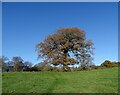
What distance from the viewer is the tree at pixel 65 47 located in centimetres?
3947

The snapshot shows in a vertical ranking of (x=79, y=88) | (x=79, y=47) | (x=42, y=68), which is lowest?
(x=79, y=88)

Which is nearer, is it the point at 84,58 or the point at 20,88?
the point at 20,88

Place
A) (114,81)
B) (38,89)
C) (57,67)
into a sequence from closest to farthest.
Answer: (38,89) → (114,81) → (57,67)

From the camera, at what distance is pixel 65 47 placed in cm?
3988

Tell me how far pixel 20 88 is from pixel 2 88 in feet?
2.52

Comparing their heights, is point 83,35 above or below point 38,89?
above

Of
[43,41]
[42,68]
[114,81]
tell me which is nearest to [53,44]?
[43,41]

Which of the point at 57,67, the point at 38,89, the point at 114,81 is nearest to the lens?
the point at 38,89

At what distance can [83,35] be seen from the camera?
40750 millimetres

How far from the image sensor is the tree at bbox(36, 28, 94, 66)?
39.5 meters

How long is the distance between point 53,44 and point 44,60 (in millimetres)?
2825

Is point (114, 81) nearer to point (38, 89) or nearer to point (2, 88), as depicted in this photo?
point (38, 89)

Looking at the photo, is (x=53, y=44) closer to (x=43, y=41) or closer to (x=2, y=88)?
(x=43, y=41)

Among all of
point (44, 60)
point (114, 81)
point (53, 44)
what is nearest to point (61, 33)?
point (53, 44)
